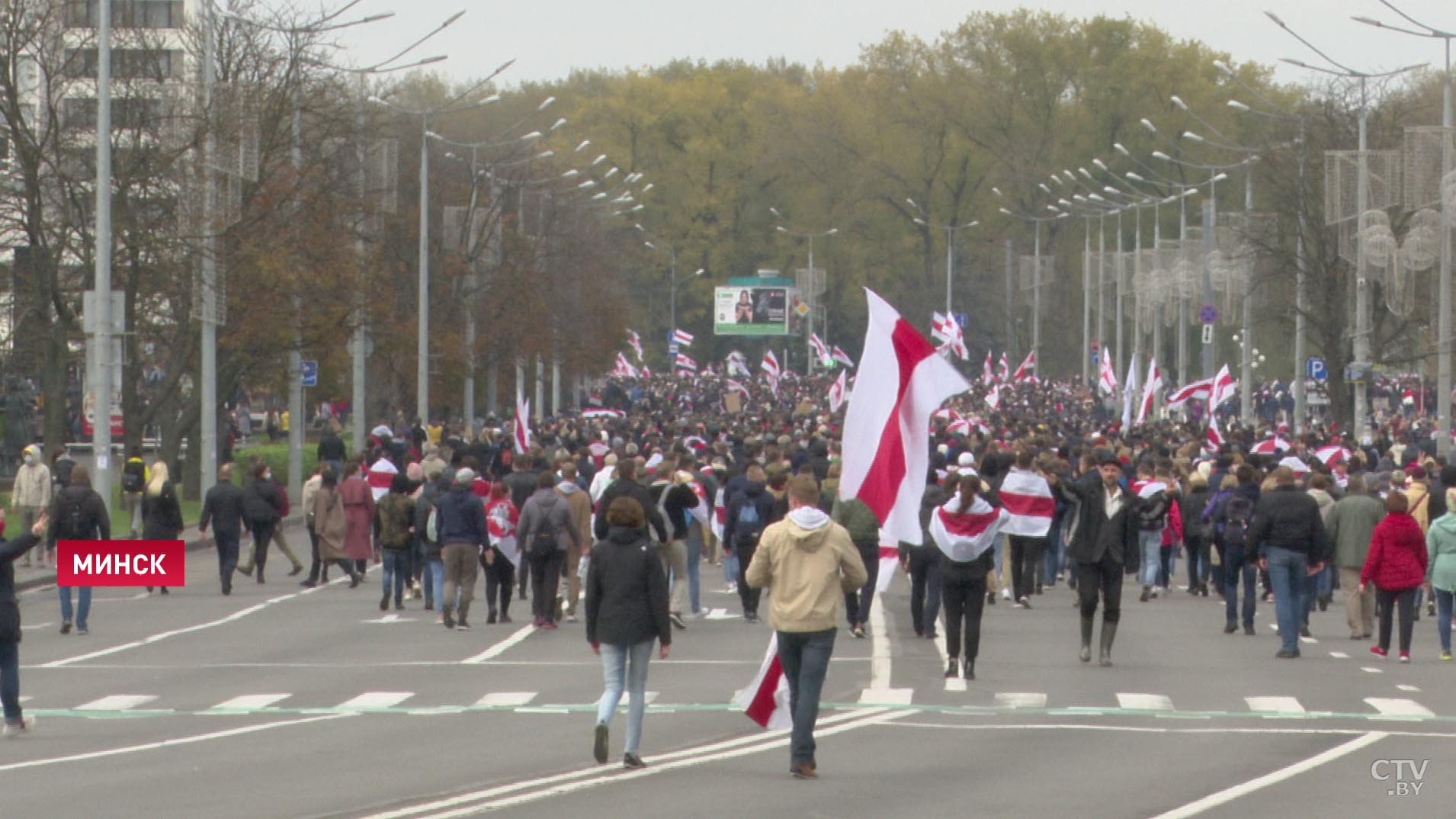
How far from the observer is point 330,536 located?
90.8ft

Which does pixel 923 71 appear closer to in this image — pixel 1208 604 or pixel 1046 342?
pixel 1046 342

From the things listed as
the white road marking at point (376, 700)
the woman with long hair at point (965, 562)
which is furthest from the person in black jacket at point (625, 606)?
the woman with long hair at point (965, 562)

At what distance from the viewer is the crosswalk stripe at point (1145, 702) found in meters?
16.3

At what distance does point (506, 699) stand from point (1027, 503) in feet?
27.8

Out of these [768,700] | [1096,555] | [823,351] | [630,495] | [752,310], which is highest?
[752,310]

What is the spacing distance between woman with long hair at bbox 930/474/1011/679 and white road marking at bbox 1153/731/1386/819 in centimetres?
354

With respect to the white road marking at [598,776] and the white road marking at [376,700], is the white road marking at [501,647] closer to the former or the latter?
the white road marking at [376,700]

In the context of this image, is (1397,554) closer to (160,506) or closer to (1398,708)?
(1398,708)

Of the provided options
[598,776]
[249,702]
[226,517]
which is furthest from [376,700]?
[226,517]

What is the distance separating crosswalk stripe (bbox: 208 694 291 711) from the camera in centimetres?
1678

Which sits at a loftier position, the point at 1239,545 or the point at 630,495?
the point at 630,495

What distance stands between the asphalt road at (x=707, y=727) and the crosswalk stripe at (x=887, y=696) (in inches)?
1.6

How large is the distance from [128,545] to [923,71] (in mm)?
86176

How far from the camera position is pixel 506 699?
1712 cm
